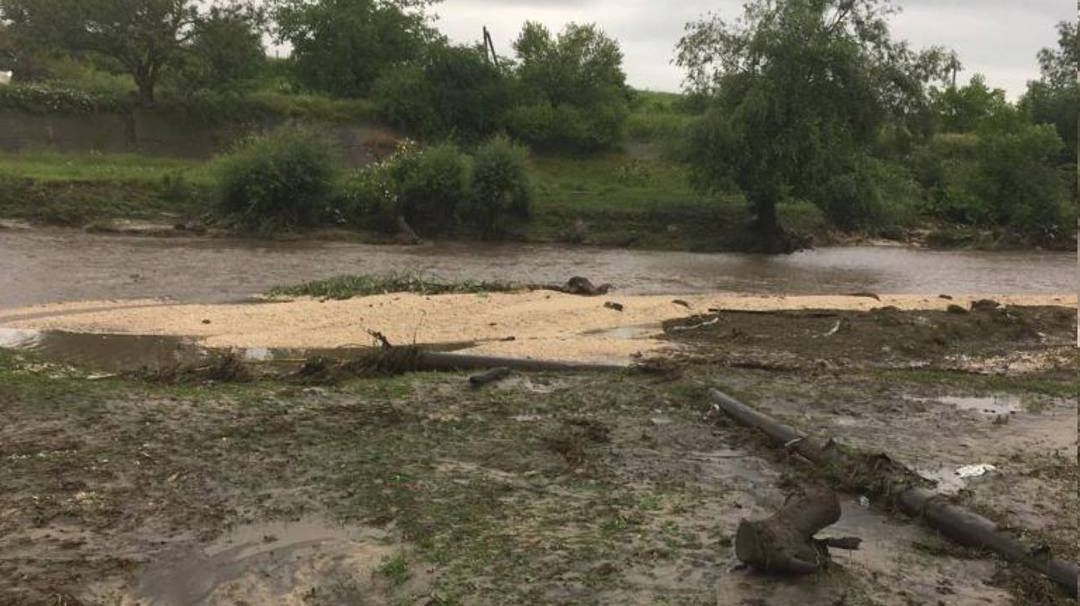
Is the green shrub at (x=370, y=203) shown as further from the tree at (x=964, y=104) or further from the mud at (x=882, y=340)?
the tree at (x=964, y=104)

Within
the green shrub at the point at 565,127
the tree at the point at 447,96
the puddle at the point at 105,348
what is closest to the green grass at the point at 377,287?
the puddle at the point at 105,348

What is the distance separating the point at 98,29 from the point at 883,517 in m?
44.7

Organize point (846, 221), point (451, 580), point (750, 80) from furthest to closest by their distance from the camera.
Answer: point (846, 221) < point (750, 80) < point (451, 580)

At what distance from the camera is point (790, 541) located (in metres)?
5.58

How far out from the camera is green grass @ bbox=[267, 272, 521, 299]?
776 inches

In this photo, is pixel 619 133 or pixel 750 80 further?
pixel 619 133

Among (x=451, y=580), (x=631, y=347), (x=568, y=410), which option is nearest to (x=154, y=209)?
(x=631, y=347)

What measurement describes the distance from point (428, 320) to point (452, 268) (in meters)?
11.3

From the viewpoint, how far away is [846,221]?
3719 cm

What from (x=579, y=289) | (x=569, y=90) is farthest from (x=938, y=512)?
(x=569, y=90)

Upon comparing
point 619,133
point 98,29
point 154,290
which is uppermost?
point 98,29

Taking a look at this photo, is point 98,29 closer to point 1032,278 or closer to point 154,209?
point 154,209

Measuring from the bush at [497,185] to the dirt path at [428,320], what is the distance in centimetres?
1647

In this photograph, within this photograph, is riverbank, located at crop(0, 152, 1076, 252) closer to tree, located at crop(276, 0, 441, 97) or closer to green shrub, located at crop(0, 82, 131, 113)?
green shrub, located at crop(0, 82, 131, 113)
